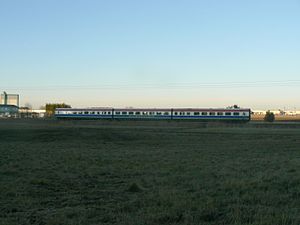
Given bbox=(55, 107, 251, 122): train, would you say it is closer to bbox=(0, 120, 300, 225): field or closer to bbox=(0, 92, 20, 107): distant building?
bbox=(0, 120, 300, 225): field

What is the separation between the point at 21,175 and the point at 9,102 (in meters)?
159

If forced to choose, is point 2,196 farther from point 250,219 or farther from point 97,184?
point 250,219

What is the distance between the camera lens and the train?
248 feet

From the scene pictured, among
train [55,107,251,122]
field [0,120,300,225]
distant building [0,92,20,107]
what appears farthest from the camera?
distant building [0,92,20,107]

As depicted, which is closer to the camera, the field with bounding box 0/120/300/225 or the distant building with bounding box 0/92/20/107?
the field with bounding box 0/120/300/225

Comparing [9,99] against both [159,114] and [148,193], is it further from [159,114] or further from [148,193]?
[148,193]

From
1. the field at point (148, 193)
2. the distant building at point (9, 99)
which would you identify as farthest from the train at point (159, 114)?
the distant building at point (9, 99)

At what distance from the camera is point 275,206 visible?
32.0ft

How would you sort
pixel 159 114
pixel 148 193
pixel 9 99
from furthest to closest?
pixel 9 99 < pixel 159 114 < pixel 148 193

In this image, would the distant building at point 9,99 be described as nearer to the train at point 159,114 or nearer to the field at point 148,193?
the train at point 159,114

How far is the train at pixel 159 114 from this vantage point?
248 feet

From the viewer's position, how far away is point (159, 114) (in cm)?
8075

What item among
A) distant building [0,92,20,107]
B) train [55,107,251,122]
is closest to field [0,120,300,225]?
train [55,107,251,122]

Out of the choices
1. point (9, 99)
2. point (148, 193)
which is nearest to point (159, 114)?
point (148, 193)
